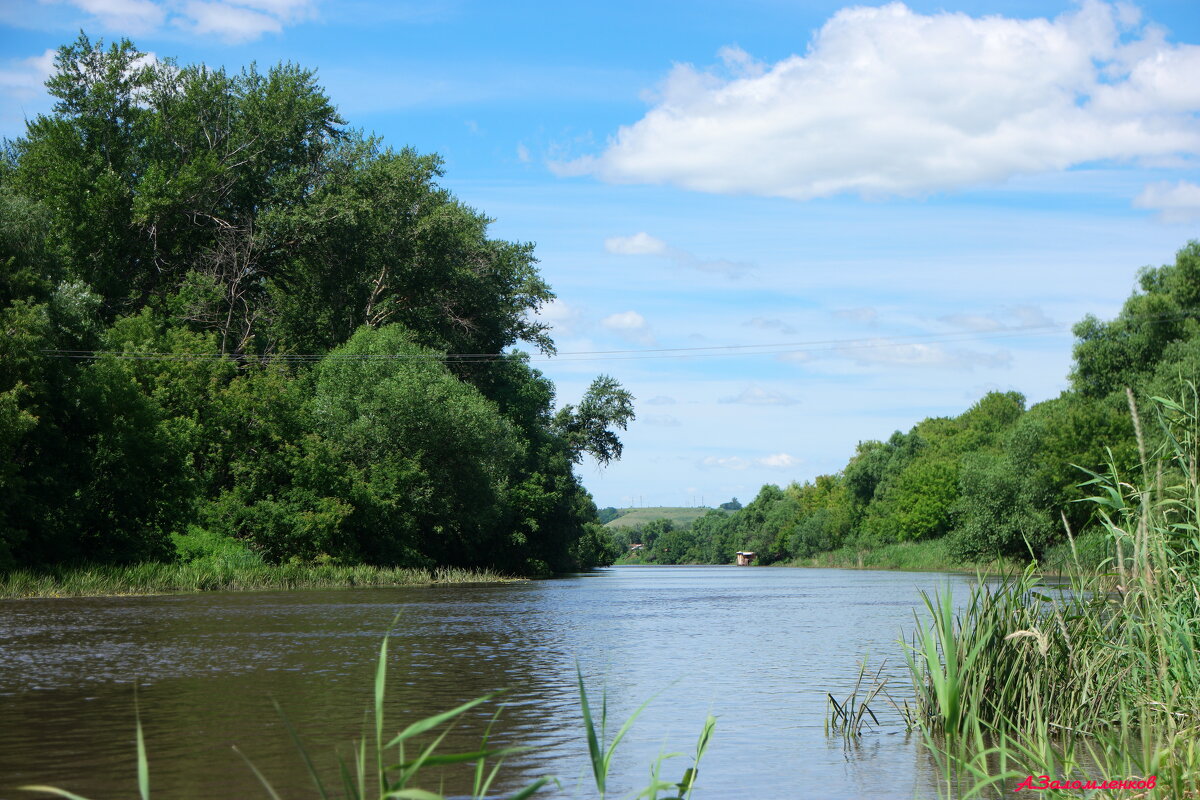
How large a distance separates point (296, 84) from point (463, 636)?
40.8m

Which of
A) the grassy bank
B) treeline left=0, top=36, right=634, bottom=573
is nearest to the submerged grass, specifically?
treeline left=0, top=36, right=634, bottom=573

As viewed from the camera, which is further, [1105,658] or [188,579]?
[188,579]

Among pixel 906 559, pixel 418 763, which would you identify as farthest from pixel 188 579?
pixel 906 559

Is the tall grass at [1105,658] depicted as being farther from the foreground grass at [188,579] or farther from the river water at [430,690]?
the foreground grass at [188,579]

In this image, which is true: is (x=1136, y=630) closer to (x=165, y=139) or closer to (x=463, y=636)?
(x=463, y=636)

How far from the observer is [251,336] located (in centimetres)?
5516

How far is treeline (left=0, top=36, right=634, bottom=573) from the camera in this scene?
3891 centimetres

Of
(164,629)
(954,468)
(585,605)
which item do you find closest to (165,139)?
(585,605)

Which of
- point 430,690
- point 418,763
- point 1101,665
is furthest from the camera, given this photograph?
point 430,690

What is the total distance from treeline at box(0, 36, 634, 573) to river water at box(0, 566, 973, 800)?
9154 millimetres

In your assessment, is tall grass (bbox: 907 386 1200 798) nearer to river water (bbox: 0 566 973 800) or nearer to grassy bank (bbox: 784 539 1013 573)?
river water (bbox: 0 566 973 800)

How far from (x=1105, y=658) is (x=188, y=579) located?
33.3 meters

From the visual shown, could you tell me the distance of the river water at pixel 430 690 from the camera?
34.7ft

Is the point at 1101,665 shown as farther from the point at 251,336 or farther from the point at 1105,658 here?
the point at 251,336
